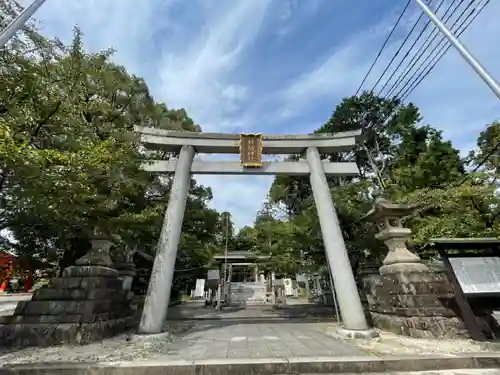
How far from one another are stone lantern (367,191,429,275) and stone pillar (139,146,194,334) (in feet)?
18.4

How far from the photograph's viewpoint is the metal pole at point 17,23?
11.9 feet

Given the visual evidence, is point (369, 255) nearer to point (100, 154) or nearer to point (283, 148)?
point (283, 148)

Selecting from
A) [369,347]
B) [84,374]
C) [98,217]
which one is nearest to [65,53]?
[98,217]

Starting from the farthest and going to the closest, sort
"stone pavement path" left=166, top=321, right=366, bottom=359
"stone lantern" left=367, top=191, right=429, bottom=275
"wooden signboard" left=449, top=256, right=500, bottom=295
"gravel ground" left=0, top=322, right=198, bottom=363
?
1. "stone lantern" left=367, top=191, right=429, bottom=275
2. "wooden signboard" left=449, top=256, right=500, bottom=295
3. "stone pavement path" left=166, top=321, right=366, bottom=359
4. "gravel ground" left=0, top=322, right=198, bottom=363

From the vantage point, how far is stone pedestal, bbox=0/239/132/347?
5.46 metres

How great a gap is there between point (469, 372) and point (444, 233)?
5676mm

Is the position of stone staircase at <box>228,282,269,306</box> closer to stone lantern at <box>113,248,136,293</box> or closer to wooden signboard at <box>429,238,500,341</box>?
stone lantern at <box>113,248,136,293</box>

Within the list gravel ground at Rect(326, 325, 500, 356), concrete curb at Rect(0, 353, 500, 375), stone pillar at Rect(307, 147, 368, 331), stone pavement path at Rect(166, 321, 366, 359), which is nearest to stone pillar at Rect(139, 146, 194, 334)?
stone pavement path at Rect(166, 321, 366, 359)

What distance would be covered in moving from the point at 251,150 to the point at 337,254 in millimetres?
3919

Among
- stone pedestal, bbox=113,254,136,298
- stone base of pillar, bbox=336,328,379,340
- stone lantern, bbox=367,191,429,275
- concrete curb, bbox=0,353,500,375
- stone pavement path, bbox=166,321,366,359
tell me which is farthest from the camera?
stone pedestal, bbox=113,254,136,298

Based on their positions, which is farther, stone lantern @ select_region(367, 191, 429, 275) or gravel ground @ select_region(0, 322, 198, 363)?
stone lantern @ select_region(367, 191, 429, 275)

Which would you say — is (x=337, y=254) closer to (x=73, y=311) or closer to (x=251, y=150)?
(x=251, y=150)

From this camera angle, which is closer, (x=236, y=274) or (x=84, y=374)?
(x=84, y=374)

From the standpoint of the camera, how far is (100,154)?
5215 mm
